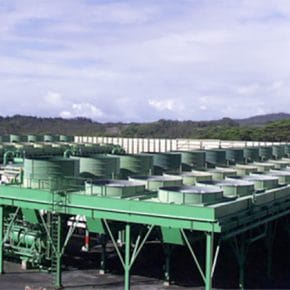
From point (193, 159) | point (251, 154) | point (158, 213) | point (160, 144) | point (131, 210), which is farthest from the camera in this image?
point (160, 144)

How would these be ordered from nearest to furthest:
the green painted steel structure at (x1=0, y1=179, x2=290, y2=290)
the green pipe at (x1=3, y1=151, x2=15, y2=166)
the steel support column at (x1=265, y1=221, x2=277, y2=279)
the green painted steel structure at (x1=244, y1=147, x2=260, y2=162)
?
Answer: the green painted steel structure at (x1=0, y1=179, x2=290, y2=290)
the steel support column at (x1=265, y1=221, x2=277, y2=279)
the green pipe at (x1=3, y1=151, x2=15, y2=166)
the green painted steel structure at (x1=244, y1=147, x2=260, y2=162)

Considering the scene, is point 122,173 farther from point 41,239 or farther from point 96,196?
point 96,196

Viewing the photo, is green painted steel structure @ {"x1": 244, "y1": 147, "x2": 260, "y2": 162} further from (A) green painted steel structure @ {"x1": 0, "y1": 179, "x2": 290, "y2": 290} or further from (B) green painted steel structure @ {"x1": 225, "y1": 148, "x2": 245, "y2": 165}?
(A) green painted steel structure @ {"x1": 0, "y1": 179, "x2": 290, "y2": 290}

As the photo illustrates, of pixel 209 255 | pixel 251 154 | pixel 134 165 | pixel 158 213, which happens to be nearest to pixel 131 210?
pixel 158 213

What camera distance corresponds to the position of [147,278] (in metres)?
34.4

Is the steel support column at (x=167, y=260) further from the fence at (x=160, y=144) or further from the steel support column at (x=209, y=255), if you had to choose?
the fence at (x=160, y=144)

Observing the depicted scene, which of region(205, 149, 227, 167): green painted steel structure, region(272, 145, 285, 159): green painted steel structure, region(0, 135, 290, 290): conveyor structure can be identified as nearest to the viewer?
region(0, 135, 290, 290): conveyor structure

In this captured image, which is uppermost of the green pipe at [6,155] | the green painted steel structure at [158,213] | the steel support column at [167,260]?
the green pipe at [6,155]

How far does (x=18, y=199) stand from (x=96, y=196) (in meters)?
5.32

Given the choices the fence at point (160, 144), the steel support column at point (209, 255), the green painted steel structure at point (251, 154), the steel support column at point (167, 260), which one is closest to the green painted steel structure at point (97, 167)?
the steel support column at point (167, 260)

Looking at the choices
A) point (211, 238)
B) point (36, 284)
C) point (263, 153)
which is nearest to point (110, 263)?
point (36, 284)

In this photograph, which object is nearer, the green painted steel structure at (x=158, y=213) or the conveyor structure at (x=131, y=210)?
the green painted steel structure at (x=158, y=213)

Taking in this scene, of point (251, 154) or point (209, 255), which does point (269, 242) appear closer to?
point (209, 255)

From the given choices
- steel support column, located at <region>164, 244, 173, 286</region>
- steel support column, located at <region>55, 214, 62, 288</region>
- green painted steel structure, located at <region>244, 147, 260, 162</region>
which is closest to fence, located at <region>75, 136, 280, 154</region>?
green painted steel structure, located at <region>244, 147, 260, 162</region>
